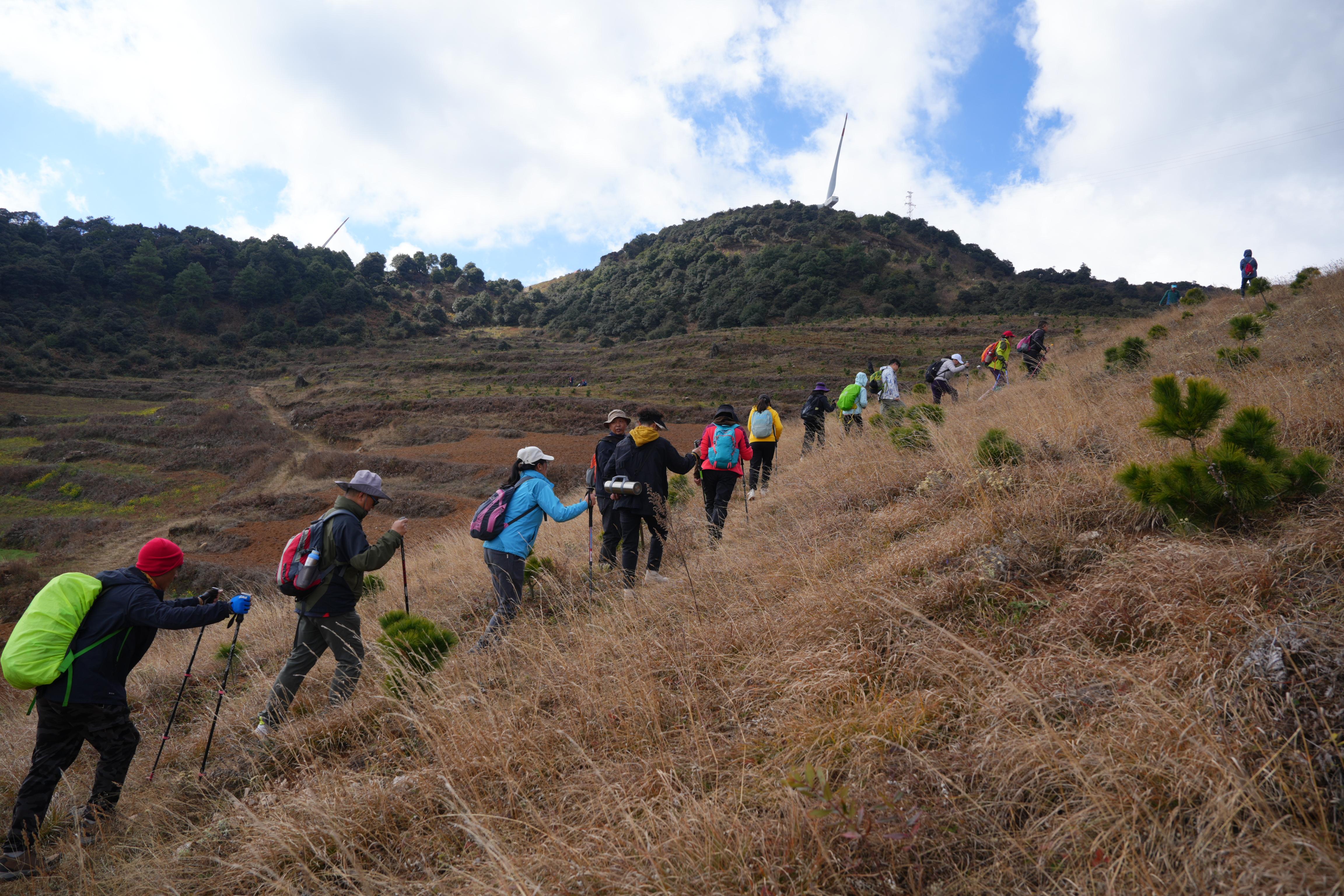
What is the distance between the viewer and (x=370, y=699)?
4.10m

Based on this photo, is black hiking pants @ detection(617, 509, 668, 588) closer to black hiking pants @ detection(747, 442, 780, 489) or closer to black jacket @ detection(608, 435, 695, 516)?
black jacket @ detection(608, 435, 695, 516)

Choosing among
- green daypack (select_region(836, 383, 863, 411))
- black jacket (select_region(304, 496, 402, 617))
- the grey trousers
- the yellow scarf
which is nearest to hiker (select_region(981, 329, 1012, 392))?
green daypack (select_region(836, 383, 863, 411))

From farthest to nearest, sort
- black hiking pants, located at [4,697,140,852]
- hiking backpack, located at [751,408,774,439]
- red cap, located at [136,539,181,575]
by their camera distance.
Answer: hiking backpack, located at [751,408,774,439] → red cap, located at [136,539,181,575] → black hiking pants, located at [4,697,140,852]

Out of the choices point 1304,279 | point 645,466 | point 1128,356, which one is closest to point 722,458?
point 645,466

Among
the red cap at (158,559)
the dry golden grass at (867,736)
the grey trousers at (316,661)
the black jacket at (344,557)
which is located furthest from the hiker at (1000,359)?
the red cap at (158,559)

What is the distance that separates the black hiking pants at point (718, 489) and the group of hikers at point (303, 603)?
1.26 feet

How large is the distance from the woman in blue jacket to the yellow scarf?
36.3 inches

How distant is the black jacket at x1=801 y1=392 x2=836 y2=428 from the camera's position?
10.4 m

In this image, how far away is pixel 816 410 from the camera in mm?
10484

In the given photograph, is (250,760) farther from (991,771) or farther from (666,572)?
(991,771)

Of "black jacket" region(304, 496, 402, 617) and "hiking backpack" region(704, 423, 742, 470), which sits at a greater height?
"hiking backpack" region(704, 423, 742, 470)

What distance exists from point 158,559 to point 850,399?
9.47 m

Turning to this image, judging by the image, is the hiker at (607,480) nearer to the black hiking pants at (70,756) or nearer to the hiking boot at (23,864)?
the black hiking pants at (70,756)

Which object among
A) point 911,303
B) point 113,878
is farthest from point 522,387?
point 911,303
